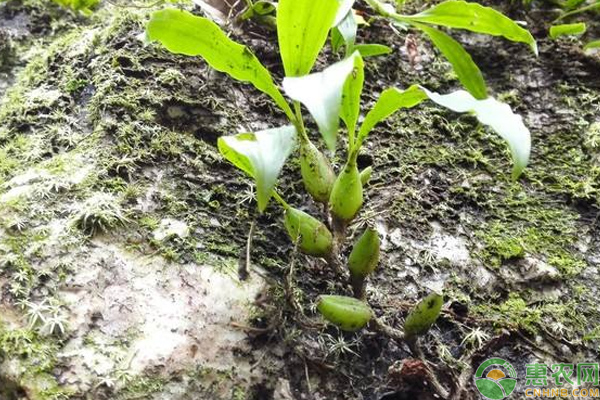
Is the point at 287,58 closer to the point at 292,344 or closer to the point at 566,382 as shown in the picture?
the point at 292,344

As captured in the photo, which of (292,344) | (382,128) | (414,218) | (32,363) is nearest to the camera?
(32,363)

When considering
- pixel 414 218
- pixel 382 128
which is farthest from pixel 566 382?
pixel 382 128

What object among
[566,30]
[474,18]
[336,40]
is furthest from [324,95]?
[566,30]

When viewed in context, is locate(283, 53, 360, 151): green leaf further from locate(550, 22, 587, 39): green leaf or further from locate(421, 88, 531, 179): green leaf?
locate(550, 22, 587, 39): green leaf

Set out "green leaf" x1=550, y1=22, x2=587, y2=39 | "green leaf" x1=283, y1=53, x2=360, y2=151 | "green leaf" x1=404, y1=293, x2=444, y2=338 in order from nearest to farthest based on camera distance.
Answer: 1. "green leaf" x1=283, y1=53, x2=360, y2=151
2. "green leaf" x1=404, y1=293, x2=444, y2=338
3. "green leaf" x1=550, y1=22, x2=587, y2=39

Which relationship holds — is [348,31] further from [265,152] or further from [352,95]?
[265,152]

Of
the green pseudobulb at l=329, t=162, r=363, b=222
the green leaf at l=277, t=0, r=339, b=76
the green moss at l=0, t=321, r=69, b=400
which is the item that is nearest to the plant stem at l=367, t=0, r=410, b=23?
the green leaf at l=277, t=0, r=339, b=76

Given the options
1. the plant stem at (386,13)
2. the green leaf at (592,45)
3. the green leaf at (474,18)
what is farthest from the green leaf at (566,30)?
the plant stem at (386,13)
